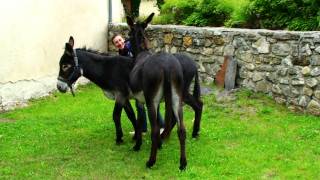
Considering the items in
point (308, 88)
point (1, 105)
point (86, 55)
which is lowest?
point (1, 105)

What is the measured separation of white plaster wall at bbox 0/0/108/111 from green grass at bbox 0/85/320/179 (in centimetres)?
63

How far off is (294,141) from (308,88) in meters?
1.54

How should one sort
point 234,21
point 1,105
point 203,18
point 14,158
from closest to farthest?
point 14,158, point 1,105, point 234,21, point 203,18

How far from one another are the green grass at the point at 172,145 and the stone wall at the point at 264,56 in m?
0.29

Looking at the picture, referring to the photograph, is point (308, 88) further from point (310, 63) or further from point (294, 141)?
point (294, 141)

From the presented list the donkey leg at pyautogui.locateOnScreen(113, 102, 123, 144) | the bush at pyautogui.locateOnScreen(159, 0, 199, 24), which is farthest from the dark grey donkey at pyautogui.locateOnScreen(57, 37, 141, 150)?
the bush at pyautogui.locateOnScreen(159, 0, 199, 24)

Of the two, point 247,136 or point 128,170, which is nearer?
point 128,170

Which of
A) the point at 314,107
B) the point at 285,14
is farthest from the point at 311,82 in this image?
the point at 285,14

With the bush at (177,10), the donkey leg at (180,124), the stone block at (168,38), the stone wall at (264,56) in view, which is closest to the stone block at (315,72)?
the stone wall at (264,56)

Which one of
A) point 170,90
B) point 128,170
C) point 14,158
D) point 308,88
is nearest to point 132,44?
point 170,90

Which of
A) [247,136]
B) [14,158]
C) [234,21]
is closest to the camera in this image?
[14,158]

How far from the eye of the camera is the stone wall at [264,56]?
8.78 m

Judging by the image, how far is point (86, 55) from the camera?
7684 millimetres

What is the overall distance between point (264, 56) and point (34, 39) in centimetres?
475
